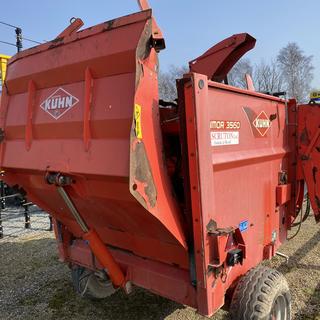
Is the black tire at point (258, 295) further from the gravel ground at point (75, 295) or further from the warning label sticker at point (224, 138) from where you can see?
the warning label sticker at point (224, 138)

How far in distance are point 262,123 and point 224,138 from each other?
762 mm

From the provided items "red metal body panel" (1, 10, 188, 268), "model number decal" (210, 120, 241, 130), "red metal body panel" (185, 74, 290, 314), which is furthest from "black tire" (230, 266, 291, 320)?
"model number decal" (210, 120, 241, 130)

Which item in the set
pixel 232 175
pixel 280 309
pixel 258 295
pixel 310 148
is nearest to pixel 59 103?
pixel 232 175

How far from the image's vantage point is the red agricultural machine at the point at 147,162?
238 centimetres

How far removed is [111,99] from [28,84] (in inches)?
37.5

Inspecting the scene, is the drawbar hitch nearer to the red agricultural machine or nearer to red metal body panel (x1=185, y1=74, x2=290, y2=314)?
the red agricultural machine

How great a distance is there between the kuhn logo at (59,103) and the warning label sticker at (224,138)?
988 millimetres

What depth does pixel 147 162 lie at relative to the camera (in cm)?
233

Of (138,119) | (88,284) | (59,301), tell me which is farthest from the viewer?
(59,301)

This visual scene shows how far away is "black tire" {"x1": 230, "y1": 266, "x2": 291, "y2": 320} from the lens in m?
2.82

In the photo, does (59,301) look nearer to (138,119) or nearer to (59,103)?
(59,103)

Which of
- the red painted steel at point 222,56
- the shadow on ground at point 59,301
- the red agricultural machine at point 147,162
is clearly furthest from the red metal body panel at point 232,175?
the shadow on ground at point 59,301

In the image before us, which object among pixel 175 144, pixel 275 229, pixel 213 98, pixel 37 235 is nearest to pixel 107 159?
pixel 175 144

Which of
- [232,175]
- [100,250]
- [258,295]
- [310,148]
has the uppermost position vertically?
[310,148]
